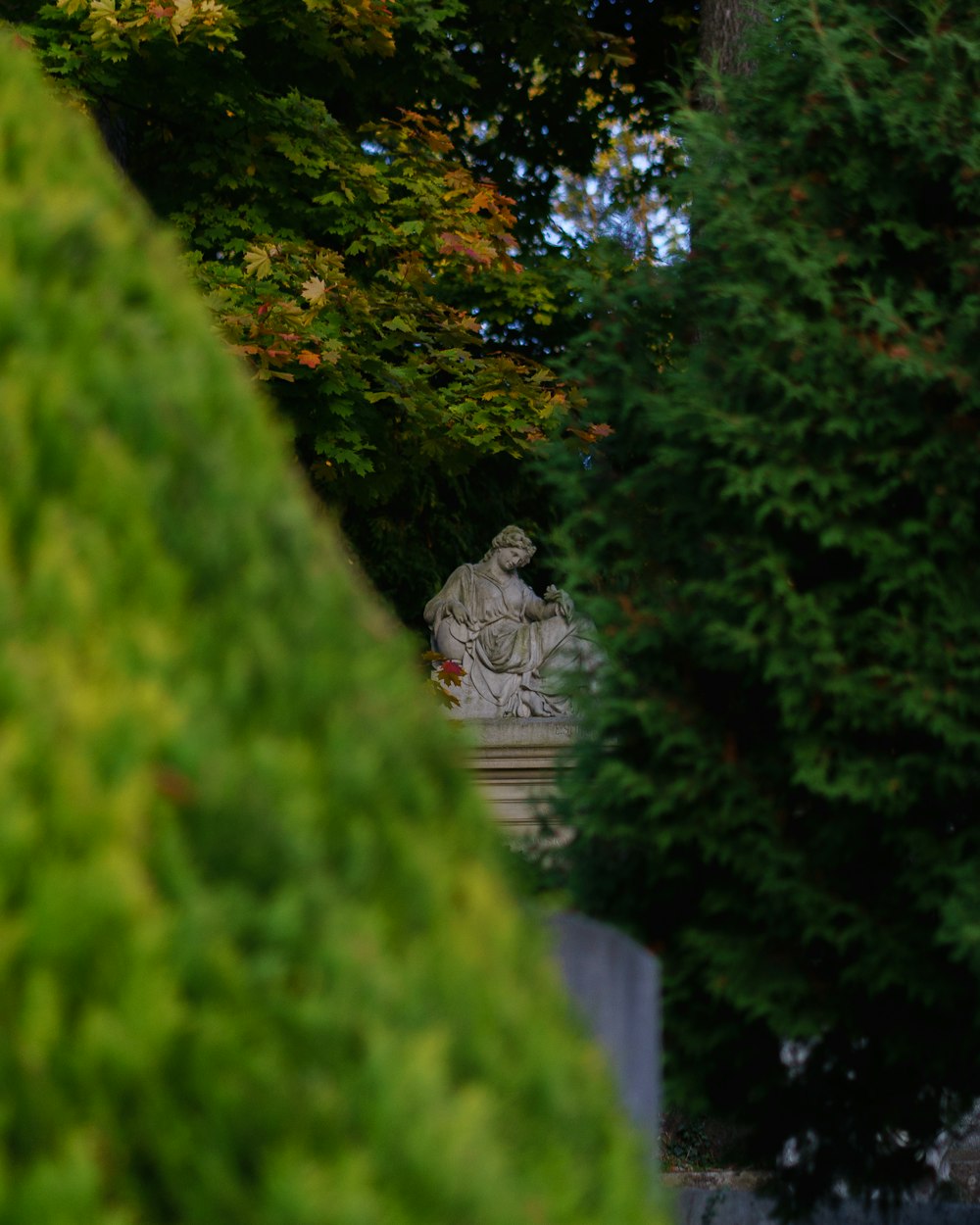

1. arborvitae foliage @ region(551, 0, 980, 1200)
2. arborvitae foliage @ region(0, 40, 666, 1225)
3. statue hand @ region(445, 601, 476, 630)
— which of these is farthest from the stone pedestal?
arborvitae foliage @ region(0, 40, 666, 1225)

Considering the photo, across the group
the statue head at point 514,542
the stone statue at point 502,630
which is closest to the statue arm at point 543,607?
the stone statue at point 502,630

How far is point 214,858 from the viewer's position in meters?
1.11

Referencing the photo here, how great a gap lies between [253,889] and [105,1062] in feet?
0.59

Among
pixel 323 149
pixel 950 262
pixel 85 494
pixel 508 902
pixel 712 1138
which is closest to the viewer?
pixel 85 494

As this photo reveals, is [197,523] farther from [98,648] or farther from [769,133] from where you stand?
[769,133]

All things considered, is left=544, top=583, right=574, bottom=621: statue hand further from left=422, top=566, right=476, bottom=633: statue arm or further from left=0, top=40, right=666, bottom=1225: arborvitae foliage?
left=0, top=40, right=666, bottom=1225: arborvitae foliage

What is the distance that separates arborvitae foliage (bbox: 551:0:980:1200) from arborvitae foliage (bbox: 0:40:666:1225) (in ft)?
10.0

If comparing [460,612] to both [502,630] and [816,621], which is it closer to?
[502,630]

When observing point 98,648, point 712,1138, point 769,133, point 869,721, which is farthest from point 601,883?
point 712,1138

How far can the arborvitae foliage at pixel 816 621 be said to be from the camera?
176 inches

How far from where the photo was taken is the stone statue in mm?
15977

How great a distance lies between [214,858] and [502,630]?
1519 cm

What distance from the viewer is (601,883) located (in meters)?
4.91

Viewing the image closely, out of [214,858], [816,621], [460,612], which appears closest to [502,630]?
[460,612]
